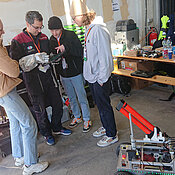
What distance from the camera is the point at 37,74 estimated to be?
239 cm

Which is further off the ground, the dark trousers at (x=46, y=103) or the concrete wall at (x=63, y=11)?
the concrete wall at (x=63, y=11)

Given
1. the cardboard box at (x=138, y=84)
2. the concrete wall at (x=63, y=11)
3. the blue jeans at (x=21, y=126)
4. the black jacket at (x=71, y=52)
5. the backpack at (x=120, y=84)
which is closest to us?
the blue jeans at (x=21, y=126)

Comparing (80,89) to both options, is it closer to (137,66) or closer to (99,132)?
(99,132)

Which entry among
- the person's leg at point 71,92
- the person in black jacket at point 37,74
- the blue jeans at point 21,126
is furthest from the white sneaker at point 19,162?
the person's leg at point 71,92

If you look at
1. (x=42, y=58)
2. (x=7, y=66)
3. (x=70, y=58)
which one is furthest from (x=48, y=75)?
(x=7, y=66)

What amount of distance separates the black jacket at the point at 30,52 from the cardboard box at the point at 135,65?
71.5 inches

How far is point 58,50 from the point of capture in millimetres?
2604

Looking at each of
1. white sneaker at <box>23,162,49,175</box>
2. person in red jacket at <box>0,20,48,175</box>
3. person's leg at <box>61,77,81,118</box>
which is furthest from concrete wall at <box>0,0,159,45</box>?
white sneaker at <box>23,162,49,175</box>

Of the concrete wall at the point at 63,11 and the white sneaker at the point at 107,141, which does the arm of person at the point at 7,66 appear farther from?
the concrete wall at the point at 63,11

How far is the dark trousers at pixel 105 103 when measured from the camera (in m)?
2.23

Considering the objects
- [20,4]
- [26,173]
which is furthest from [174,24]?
[26,173]

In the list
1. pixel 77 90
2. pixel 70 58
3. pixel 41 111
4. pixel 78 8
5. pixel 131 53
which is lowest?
pixel 41 111

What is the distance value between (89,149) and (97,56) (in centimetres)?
113

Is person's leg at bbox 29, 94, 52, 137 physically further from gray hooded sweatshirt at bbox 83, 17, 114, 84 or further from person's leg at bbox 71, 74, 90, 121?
gray hooded sweatshirt at bbox 83, 17, 114, 84
